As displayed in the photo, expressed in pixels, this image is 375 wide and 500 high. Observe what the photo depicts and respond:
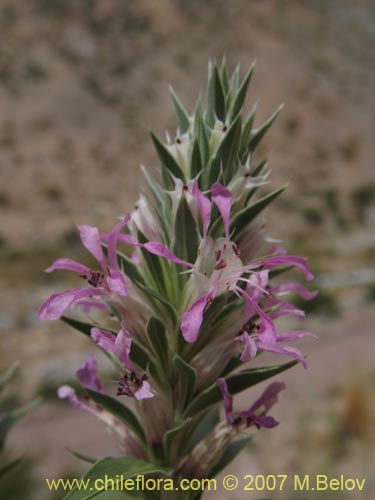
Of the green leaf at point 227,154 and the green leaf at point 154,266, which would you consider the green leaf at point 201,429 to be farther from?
the green leaf at point 227,154

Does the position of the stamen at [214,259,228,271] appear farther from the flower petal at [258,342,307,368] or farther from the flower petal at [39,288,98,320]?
the flower petal at [39,288,98,320]

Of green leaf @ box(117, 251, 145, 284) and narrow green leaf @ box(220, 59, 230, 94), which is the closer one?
green leaf @ box(117, 251, 145, 284)

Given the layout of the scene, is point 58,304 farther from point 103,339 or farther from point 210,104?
point 210,104

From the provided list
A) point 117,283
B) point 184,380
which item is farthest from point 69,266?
point 184,380
